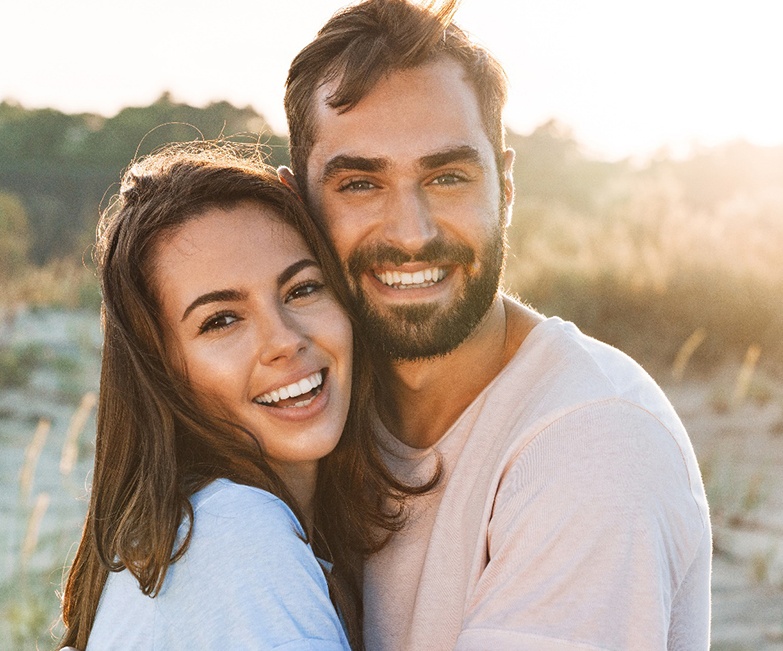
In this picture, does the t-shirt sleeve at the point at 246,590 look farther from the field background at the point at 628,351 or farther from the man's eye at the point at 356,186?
the man's eye at the point at 356,186

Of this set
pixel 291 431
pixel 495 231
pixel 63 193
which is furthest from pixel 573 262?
pixel 63 193

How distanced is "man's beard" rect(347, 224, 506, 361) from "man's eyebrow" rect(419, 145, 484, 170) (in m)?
0.23

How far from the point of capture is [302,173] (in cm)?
303

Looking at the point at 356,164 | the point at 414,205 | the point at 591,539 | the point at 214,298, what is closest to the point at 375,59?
the point at 356,164

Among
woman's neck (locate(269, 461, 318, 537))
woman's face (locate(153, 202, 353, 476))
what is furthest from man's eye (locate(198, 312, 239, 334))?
woman's neck (locate(269, 461, 318, 537))

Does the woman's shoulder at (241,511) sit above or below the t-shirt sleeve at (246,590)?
above

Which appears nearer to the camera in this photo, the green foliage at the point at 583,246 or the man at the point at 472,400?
the man at the point at 472,400

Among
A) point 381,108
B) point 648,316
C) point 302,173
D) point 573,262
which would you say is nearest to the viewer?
point 381,108

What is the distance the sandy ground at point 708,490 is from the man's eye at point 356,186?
2055mm

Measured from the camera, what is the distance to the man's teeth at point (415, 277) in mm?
2832

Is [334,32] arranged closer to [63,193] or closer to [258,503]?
[258,503]

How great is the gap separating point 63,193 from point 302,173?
56.1ft

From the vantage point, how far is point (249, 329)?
245 cm

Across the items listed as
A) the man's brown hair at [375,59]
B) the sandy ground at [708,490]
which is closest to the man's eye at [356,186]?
the man's brown hair at [375,59]
